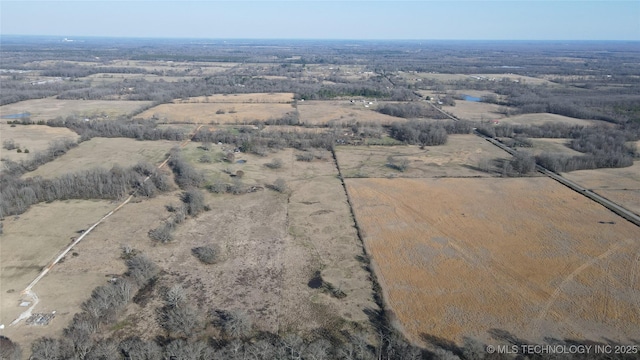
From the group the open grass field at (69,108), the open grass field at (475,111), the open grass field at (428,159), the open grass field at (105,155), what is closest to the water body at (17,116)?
the open grass field at (69,108)

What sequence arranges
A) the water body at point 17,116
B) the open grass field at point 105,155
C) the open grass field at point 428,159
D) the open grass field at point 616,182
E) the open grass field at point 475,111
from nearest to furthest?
1. the open grass field at point 616,182
2. the open grass field at point 105,155
3. the open grass field at point 428,159
4. the water body at point 17,116
5. the open grass field at point 475,111

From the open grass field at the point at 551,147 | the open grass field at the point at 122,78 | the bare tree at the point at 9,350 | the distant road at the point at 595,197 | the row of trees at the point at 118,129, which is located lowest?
the bare tree at the point at 9,350

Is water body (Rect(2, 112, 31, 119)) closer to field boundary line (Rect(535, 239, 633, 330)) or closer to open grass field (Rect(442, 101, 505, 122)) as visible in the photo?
open grass field (Rect(442, 101, 505, 122))

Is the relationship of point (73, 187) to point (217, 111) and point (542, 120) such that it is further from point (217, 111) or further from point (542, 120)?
point (542, 120)

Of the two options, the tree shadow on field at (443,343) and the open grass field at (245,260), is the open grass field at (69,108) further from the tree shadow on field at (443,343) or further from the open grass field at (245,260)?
the tree shadow on field at (443,343)

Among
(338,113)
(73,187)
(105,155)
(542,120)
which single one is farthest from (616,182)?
(105,155)

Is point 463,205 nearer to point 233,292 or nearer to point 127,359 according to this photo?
point 233,292

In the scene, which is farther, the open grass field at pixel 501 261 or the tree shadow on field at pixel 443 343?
the open grass field at pixel 501 261

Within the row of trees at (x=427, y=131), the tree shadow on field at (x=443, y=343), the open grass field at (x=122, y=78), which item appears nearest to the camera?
the tree shadow on field at (x=443, y=343)
